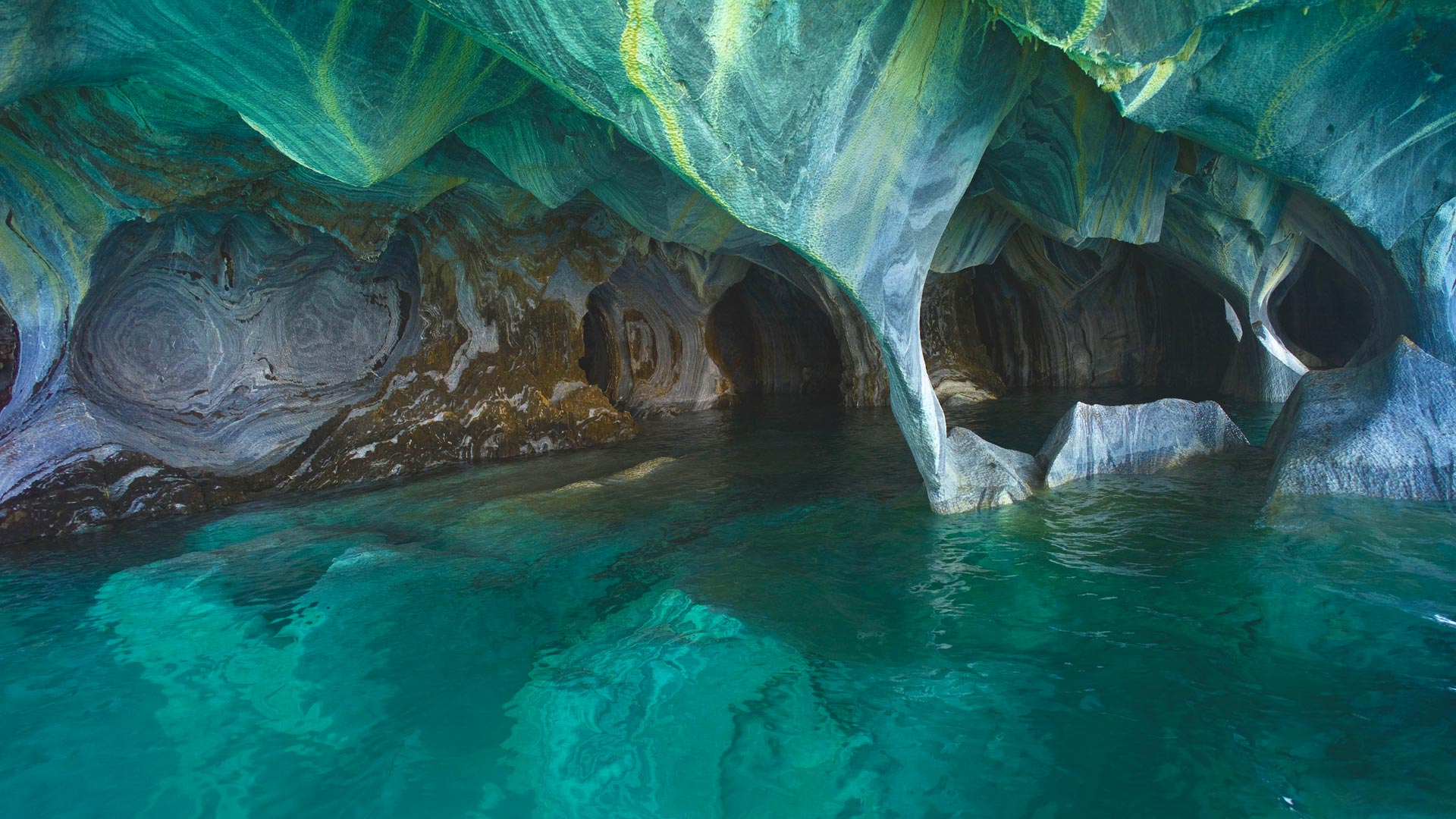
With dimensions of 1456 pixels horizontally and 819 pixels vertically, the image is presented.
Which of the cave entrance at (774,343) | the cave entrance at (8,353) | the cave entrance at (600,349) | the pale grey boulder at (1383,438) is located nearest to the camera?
the pale grey boulder at (1383,438)

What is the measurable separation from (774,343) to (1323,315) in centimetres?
933

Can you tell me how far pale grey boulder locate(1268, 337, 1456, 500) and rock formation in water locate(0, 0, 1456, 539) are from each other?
45 mm

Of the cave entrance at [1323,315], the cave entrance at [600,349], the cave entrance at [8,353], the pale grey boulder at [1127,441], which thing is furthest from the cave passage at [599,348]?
the cave entrance at [1323,315]

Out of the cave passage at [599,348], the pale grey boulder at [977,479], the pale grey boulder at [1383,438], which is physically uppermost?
the cave passage at [599,348]

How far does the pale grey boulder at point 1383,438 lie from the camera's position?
488 cm

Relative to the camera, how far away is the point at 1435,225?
20.8ft

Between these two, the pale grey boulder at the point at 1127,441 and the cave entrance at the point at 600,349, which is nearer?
the pale grey boulder at the point at 1127,441

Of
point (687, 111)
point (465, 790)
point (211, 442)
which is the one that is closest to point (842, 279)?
point (687, 111)

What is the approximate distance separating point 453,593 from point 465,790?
6.19 feet

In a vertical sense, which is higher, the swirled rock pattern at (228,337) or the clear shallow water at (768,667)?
the swirled rock pattern at (228,337)

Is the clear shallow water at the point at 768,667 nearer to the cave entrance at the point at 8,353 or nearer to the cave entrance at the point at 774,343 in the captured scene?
the cave entrance at the point at 8,353

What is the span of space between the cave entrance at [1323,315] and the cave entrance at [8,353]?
13.5m

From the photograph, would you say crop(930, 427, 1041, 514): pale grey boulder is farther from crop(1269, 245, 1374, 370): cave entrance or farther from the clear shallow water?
crop(1269, 245, 1374, 370): cave entrance

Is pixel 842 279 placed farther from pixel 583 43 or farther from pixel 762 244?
pixel 762 244
